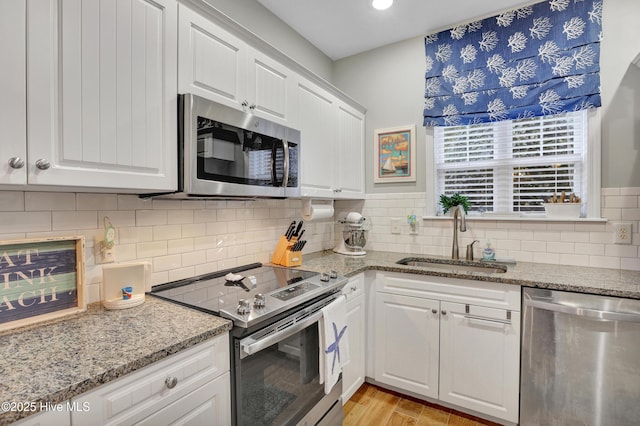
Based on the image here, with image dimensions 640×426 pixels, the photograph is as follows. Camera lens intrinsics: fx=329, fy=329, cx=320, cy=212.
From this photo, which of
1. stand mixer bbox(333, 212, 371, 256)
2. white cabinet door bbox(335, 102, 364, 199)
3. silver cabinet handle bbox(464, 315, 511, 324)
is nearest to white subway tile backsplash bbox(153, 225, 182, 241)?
white cabinet door bbox(335, 102, 364, 199)

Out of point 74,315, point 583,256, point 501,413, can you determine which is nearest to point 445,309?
point 501,413

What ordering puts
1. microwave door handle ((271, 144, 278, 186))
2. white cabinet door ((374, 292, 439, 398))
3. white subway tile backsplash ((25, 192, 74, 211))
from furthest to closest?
white cabinet door ((374, 292, 439, 398)), microwave door handle ((271, 144, 278, 186)), white subway tile backsplash ((25, 192, 74, 211))

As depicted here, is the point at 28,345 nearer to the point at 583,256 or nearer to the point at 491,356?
the point at 491,356

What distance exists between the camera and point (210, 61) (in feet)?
4.99

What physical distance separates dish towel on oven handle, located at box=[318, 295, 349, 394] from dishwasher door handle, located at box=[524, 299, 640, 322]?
1.02 metres

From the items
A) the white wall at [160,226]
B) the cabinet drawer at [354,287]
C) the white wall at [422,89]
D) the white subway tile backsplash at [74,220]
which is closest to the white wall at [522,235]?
the white wall at [422,89]

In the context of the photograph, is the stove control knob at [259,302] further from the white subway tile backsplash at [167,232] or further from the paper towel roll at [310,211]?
the paper towel roll at [310,211]

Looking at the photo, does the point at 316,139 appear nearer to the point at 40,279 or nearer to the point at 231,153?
the point at 231,153

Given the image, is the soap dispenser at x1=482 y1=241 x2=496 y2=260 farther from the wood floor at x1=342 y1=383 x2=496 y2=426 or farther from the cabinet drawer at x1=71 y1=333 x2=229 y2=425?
the cabinet drawer at x1=71 y1=333 x2=229 y2=425

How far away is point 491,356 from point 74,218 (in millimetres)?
2226

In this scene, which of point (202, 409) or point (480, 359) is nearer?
point (202, 409)

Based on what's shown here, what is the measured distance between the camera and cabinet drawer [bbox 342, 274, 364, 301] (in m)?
2.06

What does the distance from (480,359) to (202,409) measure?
5.24ft

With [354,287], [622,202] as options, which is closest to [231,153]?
[354,287]
